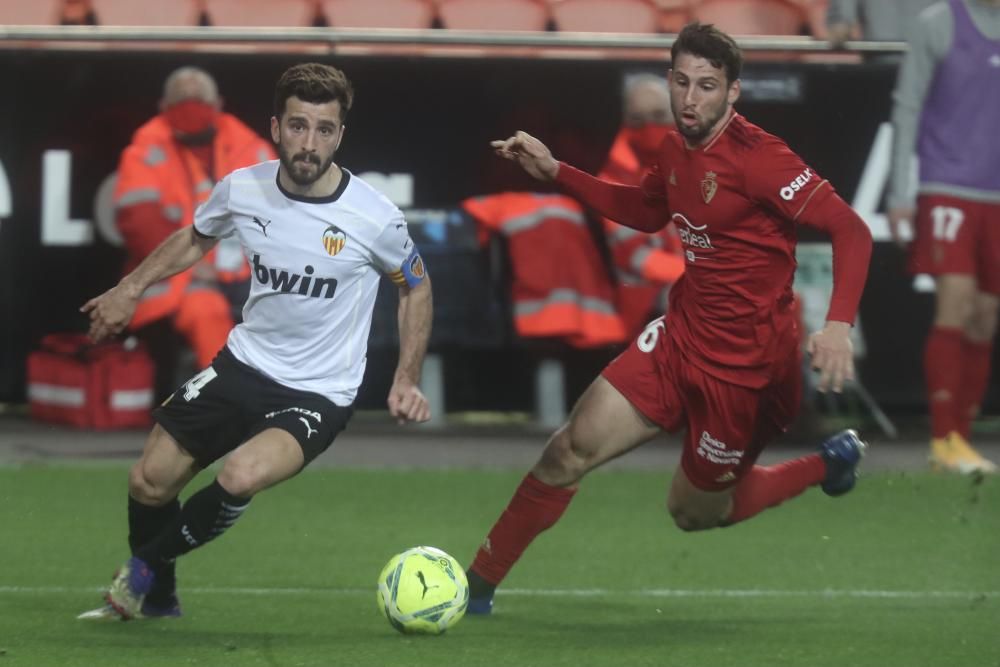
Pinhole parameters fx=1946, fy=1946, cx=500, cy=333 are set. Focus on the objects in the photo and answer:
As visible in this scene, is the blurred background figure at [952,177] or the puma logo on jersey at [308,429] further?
the blurred background figure at [952,177]

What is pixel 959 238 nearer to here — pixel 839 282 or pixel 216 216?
pixel 839 282

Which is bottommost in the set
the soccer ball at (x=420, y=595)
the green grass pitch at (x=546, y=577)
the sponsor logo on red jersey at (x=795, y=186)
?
the green grass pitch at (x=546, y=577)

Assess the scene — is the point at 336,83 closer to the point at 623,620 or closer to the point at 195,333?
the point at 623,620

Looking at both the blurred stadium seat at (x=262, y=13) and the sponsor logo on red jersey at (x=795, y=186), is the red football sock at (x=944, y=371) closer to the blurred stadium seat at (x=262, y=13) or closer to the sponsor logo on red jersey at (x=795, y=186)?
the sponsor logo on red jersey at (x=795, y=186)

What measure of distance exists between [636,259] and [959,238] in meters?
1.97

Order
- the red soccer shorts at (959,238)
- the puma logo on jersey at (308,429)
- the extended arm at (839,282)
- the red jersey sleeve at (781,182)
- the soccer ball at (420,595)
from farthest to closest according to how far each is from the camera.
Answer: the red soccer shorts at (959,238) → the puma logo on jersey at (308,429) → the red jersey sleeve at (781,182) → the soccer ball at (420,595) → the extended arm at (839,282)

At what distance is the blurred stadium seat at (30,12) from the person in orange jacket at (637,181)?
3486 millimetres

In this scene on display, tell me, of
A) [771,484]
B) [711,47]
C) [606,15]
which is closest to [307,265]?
[711,47]

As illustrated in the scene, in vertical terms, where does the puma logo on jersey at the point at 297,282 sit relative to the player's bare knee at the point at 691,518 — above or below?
above

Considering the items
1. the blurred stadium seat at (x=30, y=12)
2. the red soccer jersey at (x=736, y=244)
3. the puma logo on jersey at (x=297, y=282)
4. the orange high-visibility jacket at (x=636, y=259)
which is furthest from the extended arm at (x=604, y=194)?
the blurred stadium seat at (x=30, y=12)

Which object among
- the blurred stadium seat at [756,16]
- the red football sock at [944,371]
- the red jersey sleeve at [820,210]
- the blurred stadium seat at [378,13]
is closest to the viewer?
the red jersey sleeve at [820,210]

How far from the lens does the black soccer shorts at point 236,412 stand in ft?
19.9

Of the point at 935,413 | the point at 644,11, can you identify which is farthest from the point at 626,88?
the point at 935,413

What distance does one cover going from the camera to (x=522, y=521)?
20.6 feet
